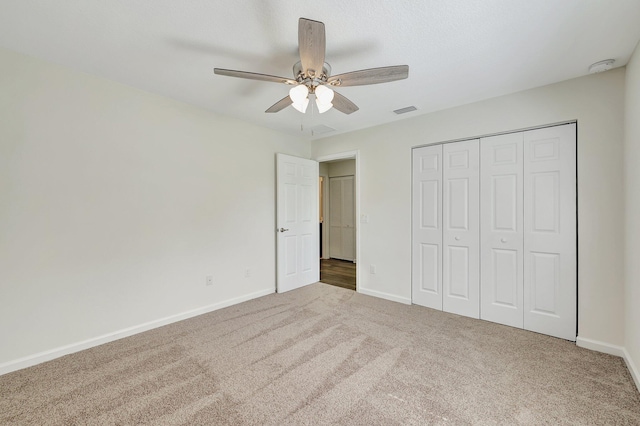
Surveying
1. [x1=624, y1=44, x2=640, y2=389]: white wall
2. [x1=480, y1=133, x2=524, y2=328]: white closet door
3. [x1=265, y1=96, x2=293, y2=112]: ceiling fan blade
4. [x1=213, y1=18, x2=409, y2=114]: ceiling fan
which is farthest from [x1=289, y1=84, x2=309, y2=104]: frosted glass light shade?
[x1=624, y1=44, x2=640, y2=389]: white wall

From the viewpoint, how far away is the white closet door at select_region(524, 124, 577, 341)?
2.48 metres

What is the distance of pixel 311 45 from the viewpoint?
61.6 inches

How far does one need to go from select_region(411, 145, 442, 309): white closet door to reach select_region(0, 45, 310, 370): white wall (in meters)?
2.27

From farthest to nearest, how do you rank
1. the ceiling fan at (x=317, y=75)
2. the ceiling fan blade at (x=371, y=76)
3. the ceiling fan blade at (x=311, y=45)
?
the ceiling fan blade at (x=371, y=76)
the ceiling fan at (x=317, y=75)
the ceiling fan blade at (x=311, y=45)

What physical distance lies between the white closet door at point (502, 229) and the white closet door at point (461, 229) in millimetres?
70

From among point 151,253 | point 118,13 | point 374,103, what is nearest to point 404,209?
point 374,103

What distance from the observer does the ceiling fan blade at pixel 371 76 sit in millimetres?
1762

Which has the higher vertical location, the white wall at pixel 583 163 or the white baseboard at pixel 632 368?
the white wall at pixel 583 163

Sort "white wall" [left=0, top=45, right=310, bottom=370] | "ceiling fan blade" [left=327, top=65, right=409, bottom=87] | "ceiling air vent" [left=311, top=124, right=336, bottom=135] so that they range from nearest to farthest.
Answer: "ceiling fan blade" [left=327, top=65, right=409, bottom=87] → "white wall" [left=0, top=45, right=310, bottom=370] → "ceiling air vent" [left=311, top=124, right=336, bottom=135]

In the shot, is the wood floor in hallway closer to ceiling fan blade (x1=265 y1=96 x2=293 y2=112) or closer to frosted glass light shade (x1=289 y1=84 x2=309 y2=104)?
ceiling fan blade (x1=265 y1=96 x2=293 y2=112)

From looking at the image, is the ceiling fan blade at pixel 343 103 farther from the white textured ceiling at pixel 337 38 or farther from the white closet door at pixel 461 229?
the white closet door at pixel 461 229

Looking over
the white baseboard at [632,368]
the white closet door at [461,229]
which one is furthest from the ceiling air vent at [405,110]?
the white baseboard at [632,368]

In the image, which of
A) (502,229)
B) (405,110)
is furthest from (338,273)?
(405,110)

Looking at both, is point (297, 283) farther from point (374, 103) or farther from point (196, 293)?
point (374, 103)
